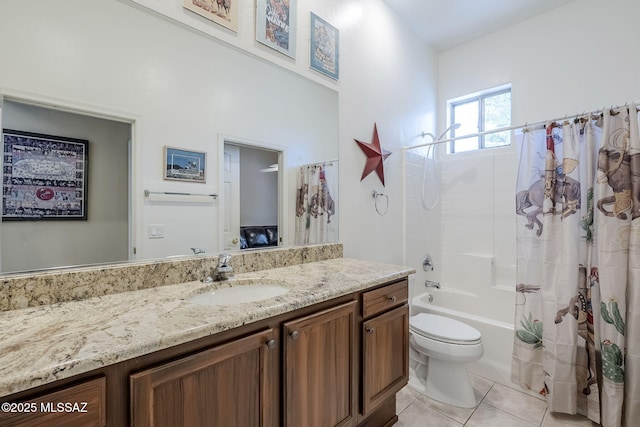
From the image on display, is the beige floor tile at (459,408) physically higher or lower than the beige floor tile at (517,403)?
lower

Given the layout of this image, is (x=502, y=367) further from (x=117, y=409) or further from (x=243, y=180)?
(x=117, y=409)

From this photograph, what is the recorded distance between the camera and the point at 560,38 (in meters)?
2.37

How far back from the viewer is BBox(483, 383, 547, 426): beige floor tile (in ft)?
5.56

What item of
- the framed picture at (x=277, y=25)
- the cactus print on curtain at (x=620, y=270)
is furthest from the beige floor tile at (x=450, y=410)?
the framed picture at (x=277, y=25)

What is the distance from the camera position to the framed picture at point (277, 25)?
156 centimetres

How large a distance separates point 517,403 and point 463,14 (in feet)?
9.73

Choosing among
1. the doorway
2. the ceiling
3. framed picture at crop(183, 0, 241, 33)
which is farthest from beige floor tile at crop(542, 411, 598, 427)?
the ceiling

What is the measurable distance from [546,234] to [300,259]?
5.09 ft

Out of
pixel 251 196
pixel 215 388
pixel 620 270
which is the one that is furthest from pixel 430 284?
pixel 215 388

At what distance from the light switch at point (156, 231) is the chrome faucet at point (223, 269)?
10.5 inches

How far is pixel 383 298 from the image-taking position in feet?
4.63

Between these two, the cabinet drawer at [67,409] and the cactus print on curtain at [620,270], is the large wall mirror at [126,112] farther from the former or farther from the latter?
the cactus print on curtain at [620,270]

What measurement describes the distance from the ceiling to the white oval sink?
Answer: 2422 millimetres

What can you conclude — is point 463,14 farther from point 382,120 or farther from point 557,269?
point 557,269
